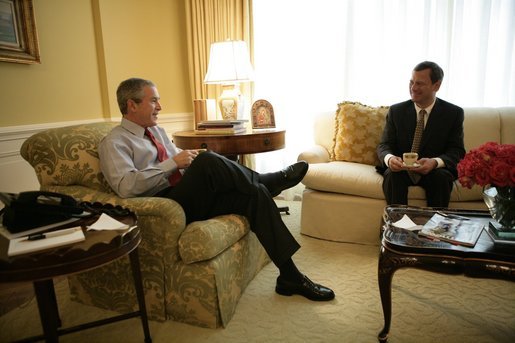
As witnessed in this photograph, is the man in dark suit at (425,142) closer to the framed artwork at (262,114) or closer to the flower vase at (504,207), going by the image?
the flower vase at (504,207)

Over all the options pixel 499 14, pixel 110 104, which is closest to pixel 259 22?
pixel 110 104

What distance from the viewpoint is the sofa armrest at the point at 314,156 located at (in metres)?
2.69

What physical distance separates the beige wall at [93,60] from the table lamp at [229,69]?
64cm

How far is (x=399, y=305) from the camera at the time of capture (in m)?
1.74

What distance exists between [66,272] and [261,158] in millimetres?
2750

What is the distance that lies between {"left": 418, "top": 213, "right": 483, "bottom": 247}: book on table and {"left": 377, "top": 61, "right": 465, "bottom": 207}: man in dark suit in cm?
60

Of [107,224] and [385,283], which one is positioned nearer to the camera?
[107,224]

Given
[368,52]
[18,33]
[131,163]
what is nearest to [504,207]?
[131,163]

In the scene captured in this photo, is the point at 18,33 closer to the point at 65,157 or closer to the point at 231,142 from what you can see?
the point at 65,157

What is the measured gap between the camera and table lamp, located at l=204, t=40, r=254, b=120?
274 cm

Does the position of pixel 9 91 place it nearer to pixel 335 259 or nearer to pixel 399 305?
pixel 335 259

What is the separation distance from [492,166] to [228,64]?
1968mm

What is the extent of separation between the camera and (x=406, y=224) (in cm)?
152

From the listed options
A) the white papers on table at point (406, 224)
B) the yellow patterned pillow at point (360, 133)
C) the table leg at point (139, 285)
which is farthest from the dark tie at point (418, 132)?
the table leg at point (139, 285)
